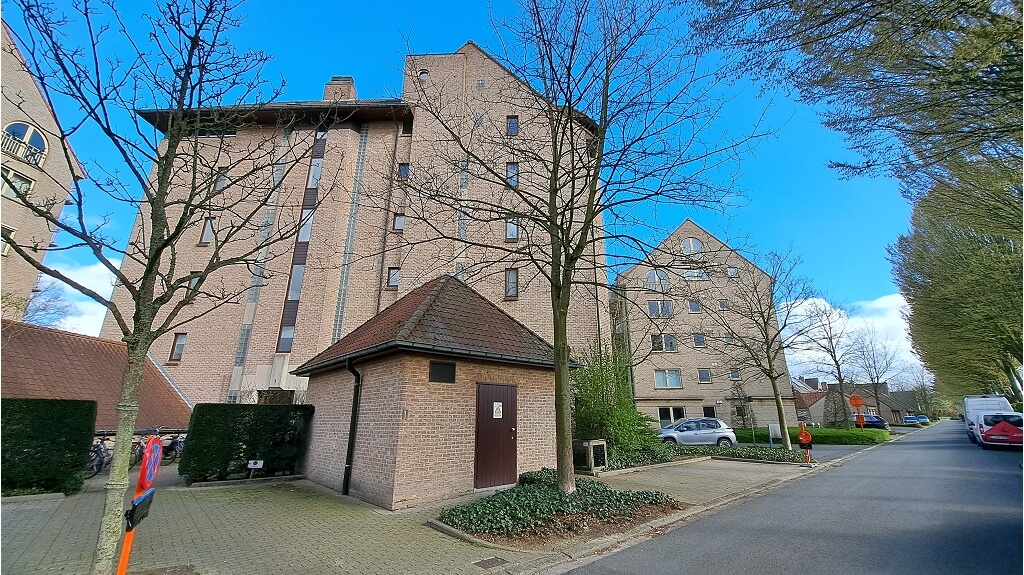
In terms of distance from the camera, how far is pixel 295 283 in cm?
2300

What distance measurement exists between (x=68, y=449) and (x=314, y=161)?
20147 millimetres

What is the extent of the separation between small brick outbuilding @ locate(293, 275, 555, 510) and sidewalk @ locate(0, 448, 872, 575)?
0.65 metres

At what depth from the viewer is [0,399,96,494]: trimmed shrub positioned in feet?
27.8

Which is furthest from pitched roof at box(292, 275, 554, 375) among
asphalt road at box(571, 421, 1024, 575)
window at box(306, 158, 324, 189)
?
window at box(306, 158, 324, 189)

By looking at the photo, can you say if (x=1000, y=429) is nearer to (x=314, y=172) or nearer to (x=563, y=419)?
(x=563, y=419)

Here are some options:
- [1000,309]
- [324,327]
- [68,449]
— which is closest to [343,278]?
[324,327]

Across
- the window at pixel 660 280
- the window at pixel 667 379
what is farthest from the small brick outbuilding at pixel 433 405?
the window at pixel 667 379

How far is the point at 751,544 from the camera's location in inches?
230

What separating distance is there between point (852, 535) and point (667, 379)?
27.1m

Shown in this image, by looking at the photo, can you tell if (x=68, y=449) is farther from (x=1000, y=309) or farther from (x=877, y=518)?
(x=1000, y=309)

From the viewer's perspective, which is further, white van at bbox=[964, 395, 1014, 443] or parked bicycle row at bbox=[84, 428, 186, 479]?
white van at bbox=[964, 395, 1014, 443]

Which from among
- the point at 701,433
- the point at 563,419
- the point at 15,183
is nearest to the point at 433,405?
the point at 563,419

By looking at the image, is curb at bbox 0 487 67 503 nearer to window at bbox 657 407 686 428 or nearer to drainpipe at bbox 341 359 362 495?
drainpipe at bbox 341 359 362 495

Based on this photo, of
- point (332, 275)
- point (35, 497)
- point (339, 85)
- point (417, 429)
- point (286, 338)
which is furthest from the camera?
point (339, 85)
